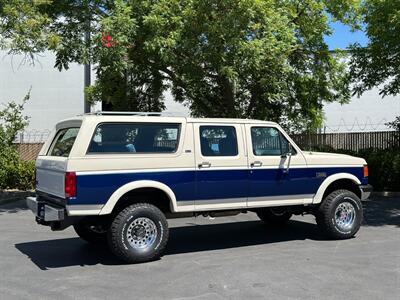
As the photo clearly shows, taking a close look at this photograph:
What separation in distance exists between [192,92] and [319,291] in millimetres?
9801

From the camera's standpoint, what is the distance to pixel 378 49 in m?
12.6

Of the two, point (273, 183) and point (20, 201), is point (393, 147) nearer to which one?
point (273, 183)

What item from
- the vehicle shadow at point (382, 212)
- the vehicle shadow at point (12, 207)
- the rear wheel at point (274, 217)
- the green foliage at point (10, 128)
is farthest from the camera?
the green foliage at point (10, 128)

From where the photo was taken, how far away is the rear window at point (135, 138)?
24.7 feet

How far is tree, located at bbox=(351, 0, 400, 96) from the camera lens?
38.0ft

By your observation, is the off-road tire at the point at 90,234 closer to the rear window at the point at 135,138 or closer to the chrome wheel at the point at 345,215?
the rear window at the point at 135,138

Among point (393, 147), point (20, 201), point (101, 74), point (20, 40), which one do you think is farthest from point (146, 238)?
point (393, 147)

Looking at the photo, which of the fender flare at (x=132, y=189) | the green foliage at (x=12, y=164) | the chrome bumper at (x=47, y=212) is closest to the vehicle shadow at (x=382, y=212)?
the fender flare at (x=132, y=189)

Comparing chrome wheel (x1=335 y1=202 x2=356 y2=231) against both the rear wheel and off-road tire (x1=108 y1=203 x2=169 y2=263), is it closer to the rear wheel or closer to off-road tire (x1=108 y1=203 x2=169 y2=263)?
the rear wheel

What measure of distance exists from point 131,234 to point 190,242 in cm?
179

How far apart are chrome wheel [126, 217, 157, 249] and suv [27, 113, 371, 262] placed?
0.01m

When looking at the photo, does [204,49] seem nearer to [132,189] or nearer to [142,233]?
[132,189]

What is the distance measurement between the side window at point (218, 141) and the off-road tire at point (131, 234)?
122 centimetres

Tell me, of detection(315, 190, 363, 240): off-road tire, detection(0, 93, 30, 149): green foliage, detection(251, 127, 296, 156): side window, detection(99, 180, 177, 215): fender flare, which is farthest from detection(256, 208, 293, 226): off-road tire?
detection(0, 93, 30, 149): green foliage
